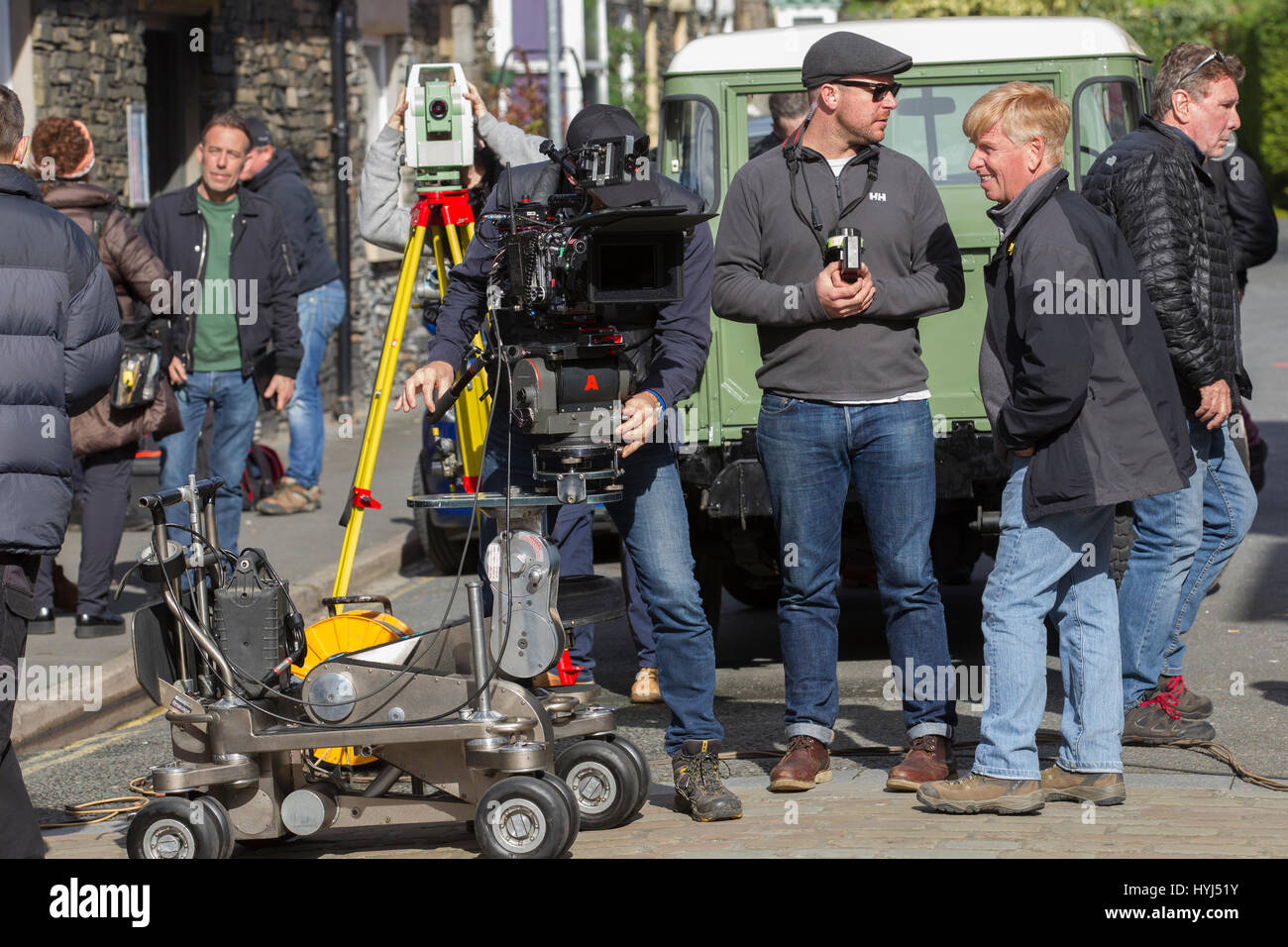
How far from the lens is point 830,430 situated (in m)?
5.89

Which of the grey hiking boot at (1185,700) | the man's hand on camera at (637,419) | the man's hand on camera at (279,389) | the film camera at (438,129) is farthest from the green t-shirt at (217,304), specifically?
the grey hiking boot at (1185,700)

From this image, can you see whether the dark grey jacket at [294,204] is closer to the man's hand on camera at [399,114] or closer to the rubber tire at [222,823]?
the man's hand on camera at [399,114]

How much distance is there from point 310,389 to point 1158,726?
7.26 meters

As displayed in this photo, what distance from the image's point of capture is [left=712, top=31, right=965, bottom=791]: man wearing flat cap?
19.2 feet

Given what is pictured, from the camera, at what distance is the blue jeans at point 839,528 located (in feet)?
19.3

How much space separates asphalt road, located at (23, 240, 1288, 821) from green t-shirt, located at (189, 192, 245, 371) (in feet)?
5.03

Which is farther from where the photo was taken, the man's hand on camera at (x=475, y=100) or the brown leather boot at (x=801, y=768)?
the man's hand on camera at (x=475, y=100)

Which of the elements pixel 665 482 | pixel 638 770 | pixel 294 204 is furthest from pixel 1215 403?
pixel 294 204

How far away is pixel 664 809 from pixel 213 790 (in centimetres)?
132

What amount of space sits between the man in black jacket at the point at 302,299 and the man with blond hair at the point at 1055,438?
697 cm

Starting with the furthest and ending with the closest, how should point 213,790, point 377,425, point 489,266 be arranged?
1. point 377,425
2. point 489,266
3. point 213,790

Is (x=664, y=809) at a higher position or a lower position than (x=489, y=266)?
lower
